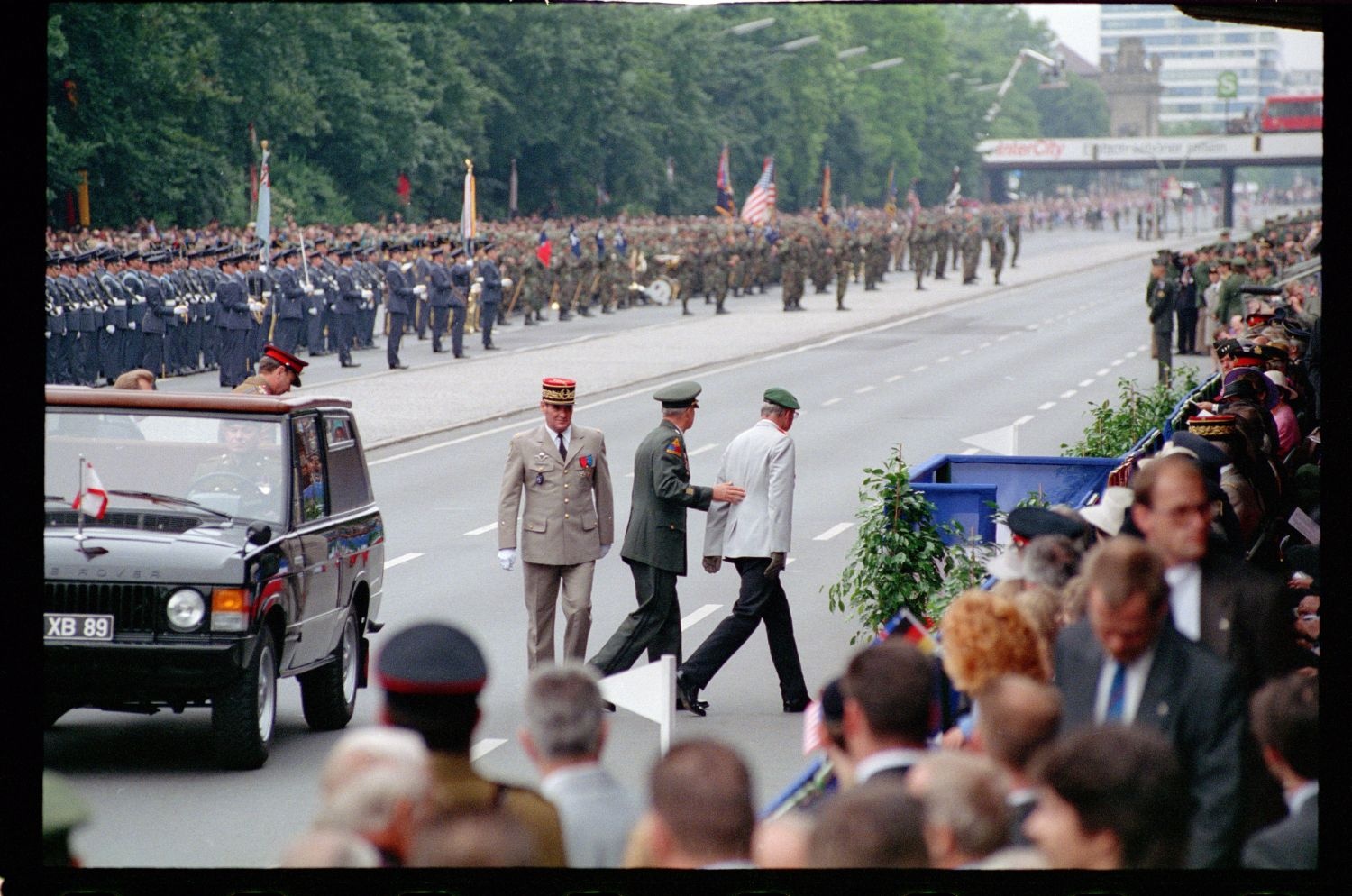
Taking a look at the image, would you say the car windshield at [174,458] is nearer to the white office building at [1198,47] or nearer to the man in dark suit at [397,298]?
the white office building at [1198,47]

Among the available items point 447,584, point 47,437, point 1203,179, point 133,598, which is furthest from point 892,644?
point 1203,179

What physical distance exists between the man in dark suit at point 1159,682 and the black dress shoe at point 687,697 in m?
6.10

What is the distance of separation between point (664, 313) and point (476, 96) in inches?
847

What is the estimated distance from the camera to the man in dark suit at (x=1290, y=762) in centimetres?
584

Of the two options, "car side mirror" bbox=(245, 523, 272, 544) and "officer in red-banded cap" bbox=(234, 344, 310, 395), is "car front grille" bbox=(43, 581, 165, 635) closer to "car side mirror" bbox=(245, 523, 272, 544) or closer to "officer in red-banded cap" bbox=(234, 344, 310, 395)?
"car side mirror" bbox=(245, 523, 272, 544)

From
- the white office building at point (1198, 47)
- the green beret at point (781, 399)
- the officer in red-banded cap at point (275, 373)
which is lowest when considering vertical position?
the green beret at point (781, 399)

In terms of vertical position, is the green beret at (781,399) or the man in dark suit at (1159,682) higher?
the green beret at (781,399)

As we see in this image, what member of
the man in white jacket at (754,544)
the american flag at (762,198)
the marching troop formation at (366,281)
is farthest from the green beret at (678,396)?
the american flag at (762,198)

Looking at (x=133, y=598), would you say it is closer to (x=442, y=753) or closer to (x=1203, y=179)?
(x=442, y=753)

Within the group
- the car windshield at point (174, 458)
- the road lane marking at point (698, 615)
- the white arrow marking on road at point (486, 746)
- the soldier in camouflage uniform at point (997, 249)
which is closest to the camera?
the car windshield at point (174, 458)

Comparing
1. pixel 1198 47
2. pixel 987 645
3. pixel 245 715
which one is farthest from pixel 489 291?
pixel 987 645

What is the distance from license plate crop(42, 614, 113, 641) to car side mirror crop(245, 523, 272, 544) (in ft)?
2.66

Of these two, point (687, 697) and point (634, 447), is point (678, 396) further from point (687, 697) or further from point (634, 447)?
point (634, 447)

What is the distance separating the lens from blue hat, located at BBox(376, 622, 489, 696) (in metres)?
5.54
